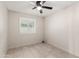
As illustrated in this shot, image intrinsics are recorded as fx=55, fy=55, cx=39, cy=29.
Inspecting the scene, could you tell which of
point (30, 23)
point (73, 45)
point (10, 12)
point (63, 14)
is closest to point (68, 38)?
point (73, 45)

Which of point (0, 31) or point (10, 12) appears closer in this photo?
point (0, 31)

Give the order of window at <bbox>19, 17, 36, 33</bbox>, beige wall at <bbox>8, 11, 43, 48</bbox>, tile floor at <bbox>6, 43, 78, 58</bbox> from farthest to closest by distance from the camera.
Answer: window at <bbox>19, 17, 36, 33</bbox> < beige wall at <bbox>8, 11, 43, 48</bbox> < tile floor at <bbox>6, 43, 78, 58</bbox>

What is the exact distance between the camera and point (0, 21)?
2105mm

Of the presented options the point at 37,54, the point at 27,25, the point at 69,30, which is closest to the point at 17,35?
the point at 27,25

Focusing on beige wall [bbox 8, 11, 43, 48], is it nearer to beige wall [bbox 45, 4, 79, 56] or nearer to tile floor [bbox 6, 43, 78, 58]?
tile floor [bbox 6, 43, 78, 58]

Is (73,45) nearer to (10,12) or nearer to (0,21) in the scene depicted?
(0,21)

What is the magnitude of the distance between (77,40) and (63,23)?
1160 millimetres

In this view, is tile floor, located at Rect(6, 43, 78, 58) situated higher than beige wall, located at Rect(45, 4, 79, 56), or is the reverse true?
beige wall, located at Rect(45, 4, 79, 56)

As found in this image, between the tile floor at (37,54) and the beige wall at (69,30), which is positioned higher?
Answer: the beige wall at (69,30)

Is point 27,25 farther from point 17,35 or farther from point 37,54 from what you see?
point 37,54

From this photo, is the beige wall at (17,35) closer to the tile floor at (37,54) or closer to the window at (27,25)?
the window at (27,25)

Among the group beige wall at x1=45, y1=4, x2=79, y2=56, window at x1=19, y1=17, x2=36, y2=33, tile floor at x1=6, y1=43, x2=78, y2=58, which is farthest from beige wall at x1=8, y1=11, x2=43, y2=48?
beige wall at x1=45, y1=4, x2=79, y2=56

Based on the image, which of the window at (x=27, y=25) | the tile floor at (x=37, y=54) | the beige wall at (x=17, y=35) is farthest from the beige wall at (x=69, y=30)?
the window at (x=27, y=25)

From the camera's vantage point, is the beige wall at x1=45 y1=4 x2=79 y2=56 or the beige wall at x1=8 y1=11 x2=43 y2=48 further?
the beige wall at x1=8 y1=11 x2=43 y2=48
